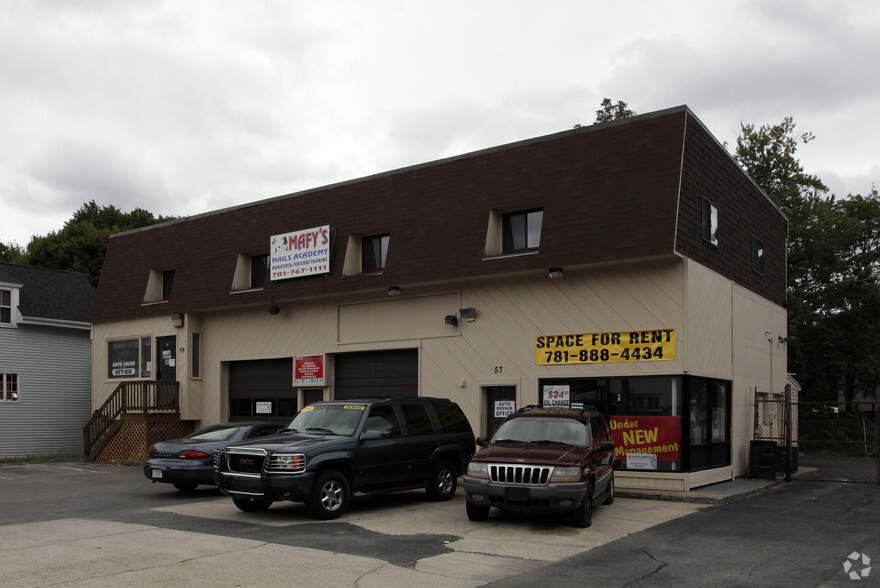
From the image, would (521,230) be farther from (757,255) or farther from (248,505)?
(248,505)

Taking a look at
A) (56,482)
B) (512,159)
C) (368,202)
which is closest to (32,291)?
(56,482)

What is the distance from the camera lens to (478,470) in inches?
485

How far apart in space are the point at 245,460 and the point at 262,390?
11.6 metres

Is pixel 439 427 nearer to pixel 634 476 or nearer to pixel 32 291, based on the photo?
pixel 634 476

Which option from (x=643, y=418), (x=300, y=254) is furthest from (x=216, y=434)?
(x=643, y=418)

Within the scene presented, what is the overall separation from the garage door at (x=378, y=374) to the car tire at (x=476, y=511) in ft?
26.3

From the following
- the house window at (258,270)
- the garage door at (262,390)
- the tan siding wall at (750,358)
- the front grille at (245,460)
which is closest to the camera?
the front grille at (245,460)

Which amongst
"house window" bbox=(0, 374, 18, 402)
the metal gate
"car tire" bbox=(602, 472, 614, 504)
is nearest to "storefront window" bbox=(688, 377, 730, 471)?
the metal gate

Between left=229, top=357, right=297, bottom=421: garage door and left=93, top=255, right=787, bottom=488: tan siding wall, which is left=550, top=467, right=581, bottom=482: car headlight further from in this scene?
left=229, top=357, right=297, bottom=421: garage door

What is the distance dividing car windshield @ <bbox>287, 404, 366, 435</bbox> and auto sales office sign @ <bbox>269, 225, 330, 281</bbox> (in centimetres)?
755

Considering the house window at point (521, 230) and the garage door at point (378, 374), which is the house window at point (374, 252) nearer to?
the garage door at point (378, 374)

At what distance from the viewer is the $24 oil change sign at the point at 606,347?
16.7 metres

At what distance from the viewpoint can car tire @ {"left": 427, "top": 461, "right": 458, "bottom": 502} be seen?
49.1 feet

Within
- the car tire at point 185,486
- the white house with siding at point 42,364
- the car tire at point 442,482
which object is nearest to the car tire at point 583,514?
the car tire at point 442,482
